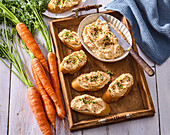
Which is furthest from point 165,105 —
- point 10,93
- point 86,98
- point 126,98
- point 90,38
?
point 10,93

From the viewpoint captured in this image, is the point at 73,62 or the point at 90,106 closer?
the point at 90,106

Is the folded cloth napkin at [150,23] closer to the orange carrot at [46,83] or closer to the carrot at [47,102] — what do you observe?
the orange carrot at [46,83]

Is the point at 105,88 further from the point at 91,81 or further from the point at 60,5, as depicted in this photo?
the point at 60,5

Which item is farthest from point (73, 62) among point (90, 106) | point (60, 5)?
point (60, 5)

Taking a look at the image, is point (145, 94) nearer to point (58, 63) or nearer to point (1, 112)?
point (58, 63)

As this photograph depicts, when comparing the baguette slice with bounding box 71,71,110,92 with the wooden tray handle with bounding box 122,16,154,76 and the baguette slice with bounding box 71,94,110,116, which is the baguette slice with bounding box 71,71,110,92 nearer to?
the baguette slice with bounding box 71,94,110,116

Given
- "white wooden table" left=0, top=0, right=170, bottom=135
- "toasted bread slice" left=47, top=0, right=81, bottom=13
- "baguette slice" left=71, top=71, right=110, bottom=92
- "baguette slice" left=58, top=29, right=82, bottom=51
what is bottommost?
"white wooden table" left=0, top=0, right=170, bottom=135

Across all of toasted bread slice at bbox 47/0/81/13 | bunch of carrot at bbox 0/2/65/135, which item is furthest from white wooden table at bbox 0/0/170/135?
toasted bread slice at bbox 47/0/81/13
